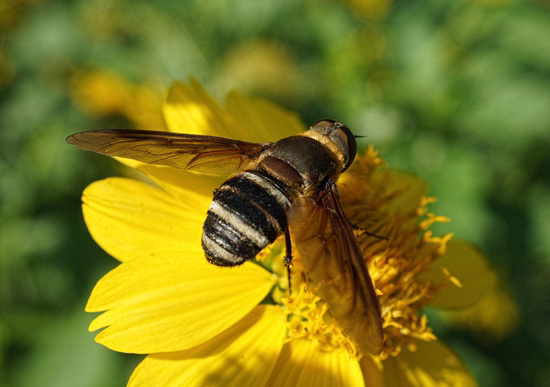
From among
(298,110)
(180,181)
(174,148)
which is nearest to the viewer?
(174,148)

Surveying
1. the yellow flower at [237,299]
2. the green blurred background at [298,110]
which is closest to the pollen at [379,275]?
the yellow flower at [237,299]

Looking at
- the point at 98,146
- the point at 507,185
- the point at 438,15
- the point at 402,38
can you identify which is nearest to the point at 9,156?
the point at 98,146

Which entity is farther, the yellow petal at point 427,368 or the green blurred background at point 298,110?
the green blurred background at point 298,110

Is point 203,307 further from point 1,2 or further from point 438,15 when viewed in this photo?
point 1,2

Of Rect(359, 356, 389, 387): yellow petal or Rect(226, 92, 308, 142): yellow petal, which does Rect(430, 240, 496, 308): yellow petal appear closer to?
Rect(359, 356, 389, 387): yellow petal

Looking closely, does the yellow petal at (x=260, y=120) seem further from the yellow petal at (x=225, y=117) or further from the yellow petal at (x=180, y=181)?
the yellow petal at (x=180, y=181)

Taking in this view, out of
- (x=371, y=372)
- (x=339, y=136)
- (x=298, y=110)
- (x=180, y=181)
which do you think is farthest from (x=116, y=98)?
(x=371, y=372)

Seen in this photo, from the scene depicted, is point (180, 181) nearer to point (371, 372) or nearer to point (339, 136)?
point (339, 136)
